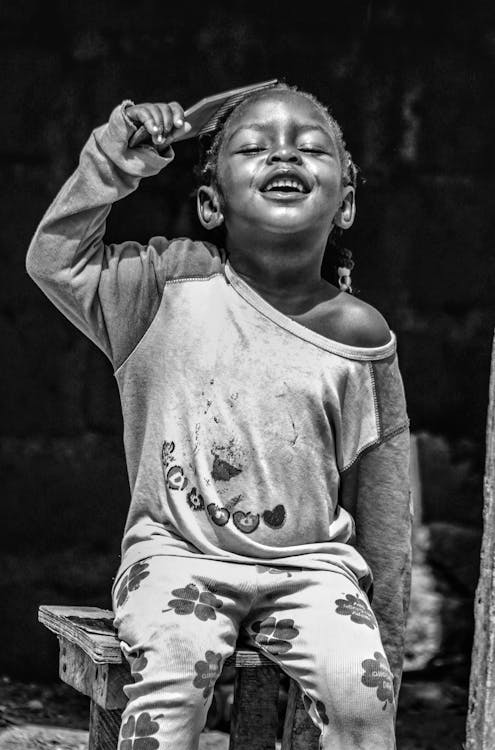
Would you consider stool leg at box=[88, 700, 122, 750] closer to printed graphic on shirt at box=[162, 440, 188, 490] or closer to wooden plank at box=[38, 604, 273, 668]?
wooden plank at box=[38, 604, 273, 668]

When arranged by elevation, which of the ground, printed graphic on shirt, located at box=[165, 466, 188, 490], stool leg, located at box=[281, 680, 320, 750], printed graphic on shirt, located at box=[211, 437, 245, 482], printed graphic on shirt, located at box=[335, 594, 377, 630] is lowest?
the ground

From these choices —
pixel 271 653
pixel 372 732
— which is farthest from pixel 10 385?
pixel 372 732

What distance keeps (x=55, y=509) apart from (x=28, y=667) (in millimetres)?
454

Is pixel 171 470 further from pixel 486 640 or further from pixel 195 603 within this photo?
pixel 486 640

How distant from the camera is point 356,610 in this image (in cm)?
268

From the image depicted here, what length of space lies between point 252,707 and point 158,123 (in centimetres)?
123

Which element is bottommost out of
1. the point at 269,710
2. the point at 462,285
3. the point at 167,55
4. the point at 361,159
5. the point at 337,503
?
the point at 269,710

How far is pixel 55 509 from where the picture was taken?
3.64 metres

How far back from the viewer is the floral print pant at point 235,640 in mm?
2514

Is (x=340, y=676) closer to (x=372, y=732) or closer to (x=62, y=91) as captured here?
(x=372, y=732)

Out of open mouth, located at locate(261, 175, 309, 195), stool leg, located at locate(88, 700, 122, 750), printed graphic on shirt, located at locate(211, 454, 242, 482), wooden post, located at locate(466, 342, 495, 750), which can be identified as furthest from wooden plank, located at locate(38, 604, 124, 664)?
open mouth, located at locate(261, 175, 309, 195)

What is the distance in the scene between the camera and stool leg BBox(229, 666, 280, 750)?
2.77 metres

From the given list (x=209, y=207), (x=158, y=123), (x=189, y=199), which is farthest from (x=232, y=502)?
(x=189, y=199)

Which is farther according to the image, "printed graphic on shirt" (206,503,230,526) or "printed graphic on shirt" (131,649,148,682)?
"printed graphic on shirt" (206,503,230,526)
